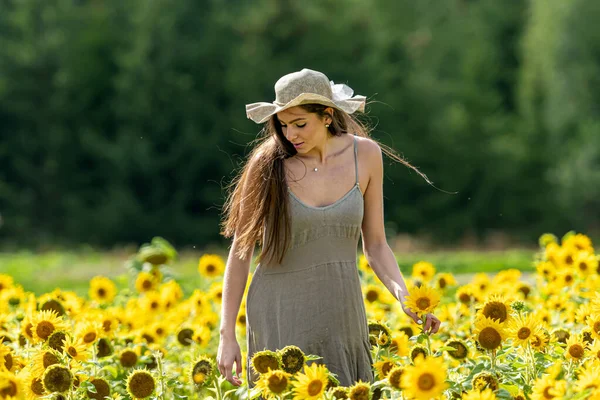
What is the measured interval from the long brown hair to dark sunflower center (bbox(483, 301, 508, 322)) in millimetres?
510

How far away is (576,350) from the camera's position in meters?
3.06

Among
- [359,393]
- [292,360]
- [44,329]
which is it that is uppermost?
[44,329]

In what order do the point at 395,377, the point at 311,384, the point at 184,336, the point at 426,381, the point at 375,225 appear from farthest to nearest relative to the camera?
1. the point at 184,336
2. the point at 375,225
3. the point at 395,377
4. the point at 311,384
5. the point at 426,381

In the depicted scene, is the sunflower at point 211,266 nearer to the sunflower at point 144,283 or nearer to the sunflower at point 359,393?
the sunflower at point 144,283

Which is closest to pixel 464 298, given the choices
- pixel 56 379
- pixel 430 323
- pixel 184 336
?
pixel 184 336

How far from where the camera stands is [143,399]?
309cm

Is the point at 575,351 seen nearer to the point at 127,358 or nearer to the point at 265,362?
the point at 265,362

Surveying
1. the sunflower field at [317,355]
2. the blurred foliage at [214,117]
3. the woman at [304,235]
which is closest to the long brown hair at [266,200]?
the woman at [304,235]

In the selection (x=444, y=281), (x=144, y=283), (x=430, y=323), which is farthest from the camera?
(x=144, y=283)

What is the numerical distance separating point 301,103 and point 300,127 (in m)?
0.08

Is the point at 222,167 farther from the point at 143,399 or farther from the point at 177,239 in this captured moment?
the point at 143,399

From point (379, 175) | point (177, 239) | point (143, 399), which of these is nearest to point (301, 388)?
point (143, 399)

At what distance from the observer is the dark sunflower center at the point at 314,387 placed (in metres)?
2.49

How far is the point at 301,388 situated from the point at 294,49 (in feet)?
81.1
